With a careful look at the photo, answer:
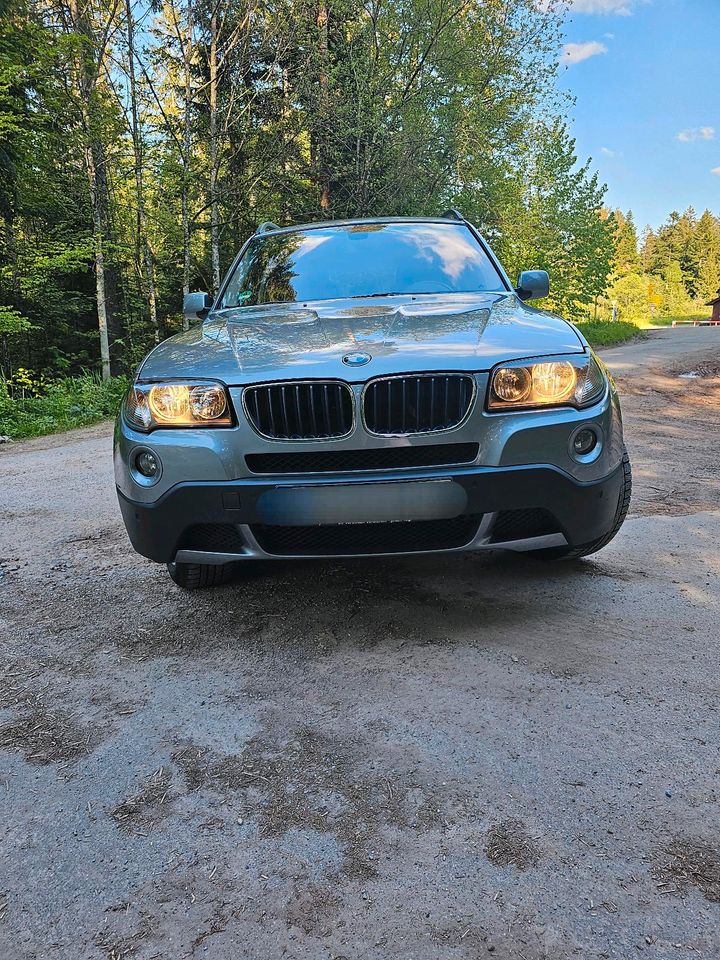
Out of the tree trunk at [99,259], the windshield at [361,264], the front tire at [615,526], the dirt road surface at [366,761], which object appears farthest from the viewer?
the tree trunk at [99,259]

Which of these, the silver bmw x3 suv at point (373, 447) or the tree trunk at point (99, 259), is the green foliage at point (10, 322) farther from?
the silver bmw x3 suv at point (373, 447)

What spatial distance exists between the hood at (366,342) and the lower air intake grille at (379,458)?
0.85ft

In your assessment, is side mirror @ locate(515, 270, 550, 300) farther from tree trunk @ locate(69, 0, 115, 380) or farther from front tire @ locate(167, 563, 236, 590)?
tree trunk @ locate(69, 0, 115, 380)

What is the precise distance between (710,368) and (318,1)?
1336 centimetres

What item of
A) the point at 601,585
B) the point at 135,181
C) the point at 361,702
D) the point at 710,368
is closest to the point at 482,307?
the point at 601,585

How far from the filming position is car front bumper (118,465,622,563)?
2.16m

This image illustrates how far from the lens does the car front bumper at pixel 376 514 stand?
7.09 feet

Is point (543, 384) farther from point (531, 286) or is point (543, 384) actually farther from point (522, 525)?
point (531, 286)

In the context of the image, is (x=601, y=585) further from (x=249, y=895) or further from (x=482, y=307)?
(x=249, y=895)

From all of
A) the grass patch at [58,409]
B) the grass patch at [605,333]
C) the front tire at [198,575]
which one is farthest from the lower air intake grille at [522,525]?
the grass patch at [605,333]

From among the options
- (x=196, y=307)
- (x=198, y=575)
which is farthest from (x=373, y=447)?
(x=196, y=307)

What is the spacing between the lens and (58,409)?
31.6 feet

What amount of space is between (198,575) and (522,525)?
1.43 meters

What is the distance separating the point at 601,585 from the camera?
289cm
